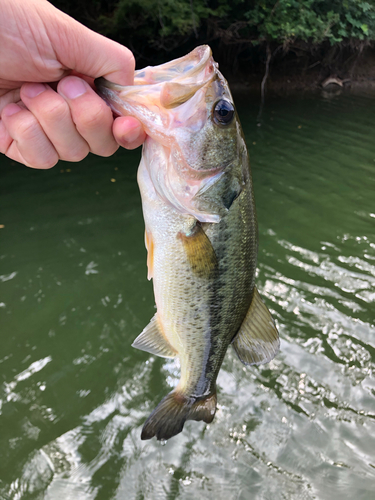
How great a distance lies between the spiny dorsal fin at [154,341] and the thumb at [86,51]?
123cm

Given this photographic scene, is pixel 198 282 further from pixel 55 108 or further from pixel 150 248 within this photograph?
pixel 55 108

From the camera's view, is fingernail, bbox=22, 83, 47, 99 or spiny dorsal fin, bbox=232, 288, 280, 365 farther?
spiny dorsal fin, bbox=232, 288, 280, 365

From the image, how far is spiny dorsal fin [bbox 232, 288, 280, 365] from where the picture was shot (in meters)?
1.85

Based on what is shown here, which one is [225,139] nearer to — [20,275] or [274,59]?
[20,275]

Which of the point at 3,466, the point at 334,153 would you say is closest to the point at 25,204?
the point at 3,466

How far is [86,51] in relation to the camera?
1.39 metres

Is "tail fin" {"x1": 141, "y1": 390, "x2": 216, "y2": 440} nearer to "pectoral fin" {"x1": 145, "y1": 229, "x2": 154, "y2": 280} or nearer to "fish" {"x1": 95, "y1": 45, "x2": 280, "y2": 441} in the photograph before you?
"fish" {"x1": 95, "y1": 45, "x2": 280, "y2": 441}

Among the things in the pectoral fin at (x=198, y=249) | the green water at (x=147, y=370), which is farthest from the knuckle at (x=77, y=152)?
the green water at (x=147, y=370)

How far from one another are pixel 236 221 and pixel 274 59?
21316mm

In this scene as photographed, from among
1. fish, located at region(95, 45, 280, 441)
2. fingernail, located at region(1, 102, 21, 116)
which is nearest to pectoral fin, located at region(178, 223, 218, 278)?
fish, located at region(95, 45, 280, 441)

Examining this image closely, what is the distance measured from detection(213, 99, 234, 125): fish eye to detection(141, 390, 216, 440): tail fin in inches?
59.1

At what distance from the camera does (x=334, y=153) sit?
975cm

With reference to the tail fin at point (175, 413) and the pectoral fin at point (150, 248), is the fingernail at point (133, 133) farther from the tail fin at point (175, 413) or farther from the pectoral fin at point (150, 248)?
the tail fin at point (175, 413)

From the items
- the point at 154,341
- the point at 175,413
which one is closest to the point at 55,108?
the point at 154,341
